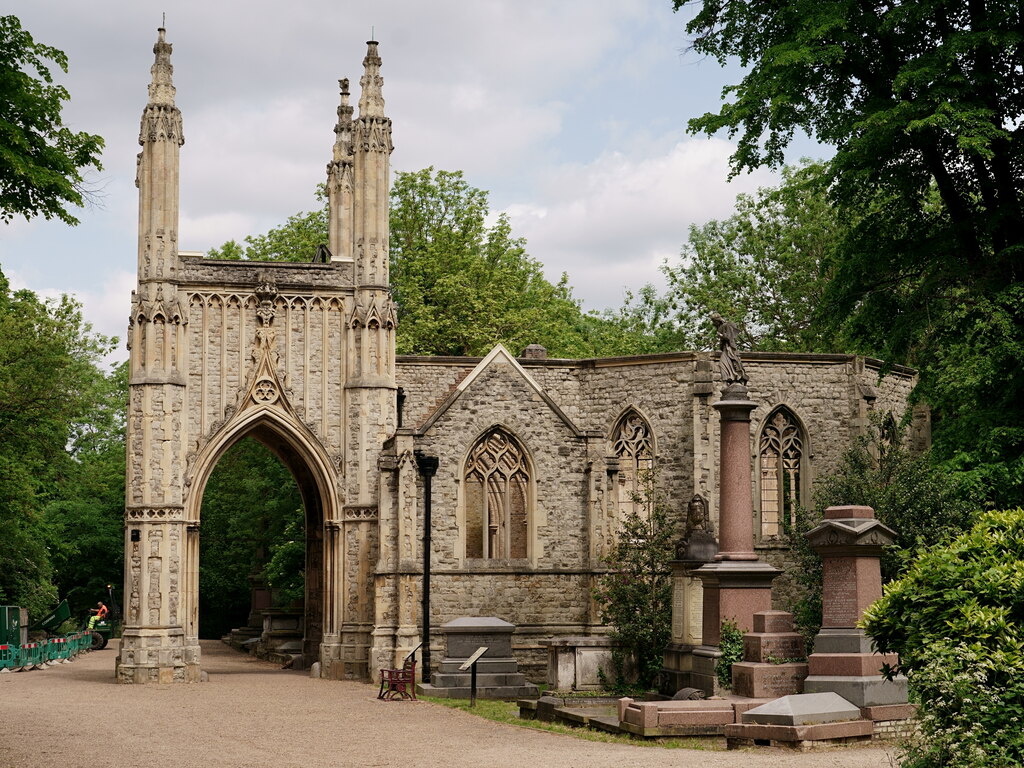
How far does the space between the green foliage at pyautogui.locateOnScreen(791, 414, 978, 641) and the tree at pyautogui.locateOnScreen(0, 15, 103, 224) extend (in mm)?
12253

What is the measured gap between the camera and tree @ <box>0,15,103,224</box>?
14.6m

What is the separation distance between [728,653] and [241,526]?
2565cm

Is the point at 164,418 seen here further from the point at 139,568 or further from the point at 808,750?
the point at 808,750

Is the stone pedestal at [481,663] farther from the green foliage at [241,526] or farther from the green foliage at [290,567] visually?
the green foliage at [241,526]

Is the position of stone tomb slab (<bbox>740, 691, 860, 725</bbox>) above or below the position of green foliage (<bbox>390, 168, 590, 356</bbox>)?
below

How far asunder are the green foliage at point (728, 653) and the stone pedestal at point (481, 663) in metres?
4.23

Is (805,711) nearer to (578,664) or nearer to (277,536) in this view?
(578,664)

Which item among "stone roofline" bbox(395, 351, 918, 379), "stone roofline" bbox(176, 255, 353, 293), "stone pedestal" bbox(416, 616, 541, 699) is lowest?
"stone pedestal" bbox(416, 616, 541, 699)

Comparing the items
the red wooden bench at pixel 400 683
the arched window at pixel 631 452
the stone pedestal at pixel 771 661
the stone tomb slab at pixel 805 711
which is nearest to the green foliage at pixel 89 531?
the arched window at pixel 631 452

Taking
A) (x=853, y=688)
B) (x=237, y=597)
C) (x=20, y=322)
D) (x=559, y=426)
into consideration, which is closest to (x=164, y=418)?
(x=559, y=426)

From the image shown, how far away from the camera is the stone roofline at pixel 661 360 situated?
27000 mm

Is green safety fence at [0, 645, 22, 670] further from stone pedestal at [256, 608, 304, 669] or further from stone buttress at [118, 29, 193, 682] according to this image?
stone pedestal at [256, 608, 304, 669]

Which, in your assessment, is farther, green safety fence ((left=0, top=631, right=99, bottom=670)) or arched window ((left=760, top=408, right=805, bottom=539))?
green safety fence ((left=0, top=631, right=99, bottom=670))

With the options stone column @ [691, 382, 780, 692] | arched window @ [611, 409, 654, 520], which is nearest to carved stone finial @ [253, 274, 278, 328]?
arched window @ [611, 409, 654, 520]
